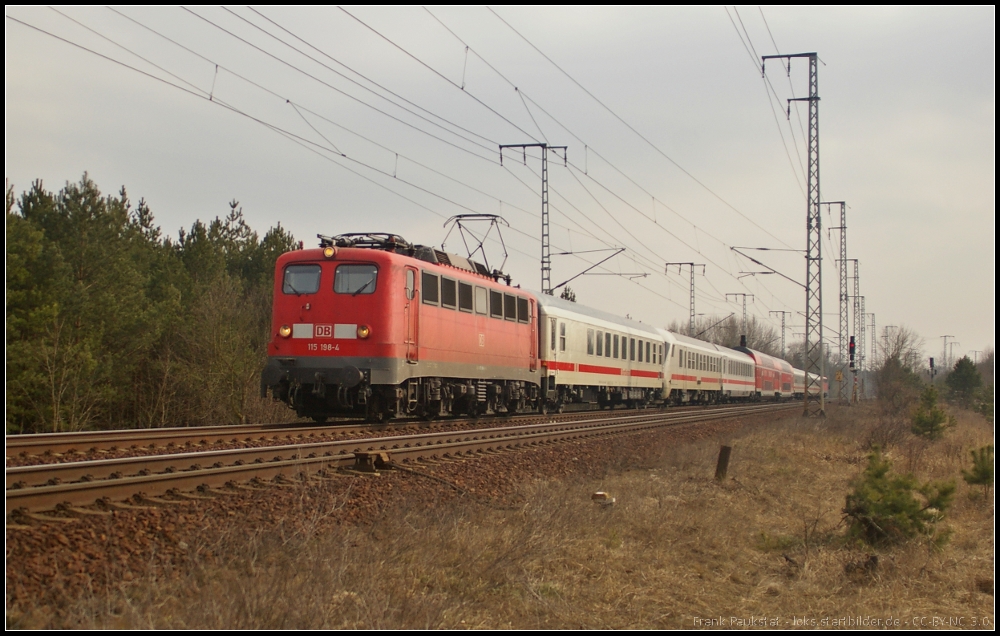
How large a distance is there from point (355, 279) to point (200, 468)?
652cm

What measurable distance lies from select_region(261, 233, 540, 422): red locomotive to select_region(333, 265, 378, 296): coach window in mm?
18

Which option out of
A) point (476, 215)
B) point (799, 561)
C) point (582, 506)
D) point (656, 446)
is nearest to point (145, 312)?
point (476, 215)

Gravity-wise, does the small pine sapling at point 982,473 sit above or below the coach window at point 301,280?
below

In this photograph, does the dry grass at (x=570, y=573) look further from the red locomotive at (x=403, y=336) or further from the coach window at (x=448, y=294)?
the coach window at (x=448, y=294)

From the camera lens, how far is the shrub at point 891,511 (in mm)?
8711

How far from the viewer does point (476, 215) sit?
21359 millimetres

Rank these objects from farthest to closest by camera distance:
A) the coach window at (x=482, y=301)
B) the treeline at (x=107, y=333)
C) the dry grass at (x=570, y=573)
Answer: the treeline at (x=107, y=333)
the coach window at (x=482, y=301)
the dry grass at (x=570, y=573)

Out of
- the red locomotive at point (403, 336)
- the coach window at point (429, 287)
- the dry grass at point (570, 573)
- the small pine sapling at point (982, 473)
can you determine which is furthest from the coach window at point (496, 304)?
the small pine sapling at point (982, 473)

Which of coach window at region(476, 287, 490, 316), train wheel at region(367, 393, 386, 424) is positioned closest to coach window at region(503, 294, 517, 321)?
coach window at region(476, 287, 490, 316)

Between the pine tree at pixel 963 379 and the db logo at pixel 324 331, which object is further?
the pine tree at pixel 963 379

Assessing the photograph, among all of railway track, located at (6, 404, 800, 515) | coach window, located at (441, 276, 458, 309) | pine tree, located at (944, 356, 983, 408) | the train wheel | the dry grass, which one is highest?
coach window, located at (441, 276, 458, 309)

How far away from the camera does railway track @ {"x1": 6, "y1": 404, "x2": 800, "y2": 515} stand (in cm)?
671

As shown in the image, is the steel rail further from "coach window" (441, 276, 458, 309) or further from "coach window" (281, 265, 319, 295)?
"coach window" (441, 276, 458, 309)

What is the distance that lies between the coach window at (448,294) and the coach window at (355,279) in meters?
2.16
